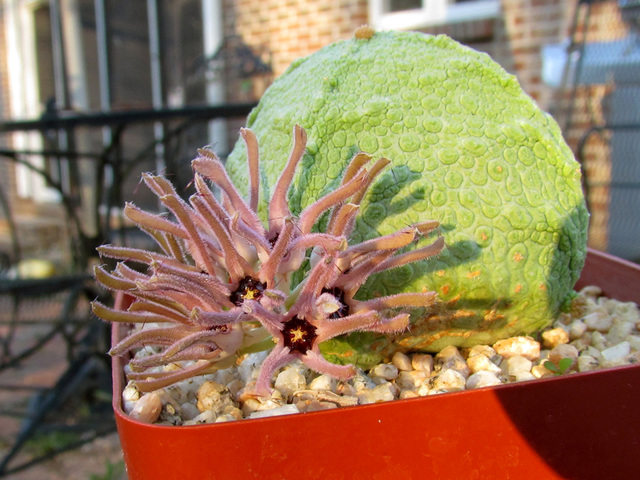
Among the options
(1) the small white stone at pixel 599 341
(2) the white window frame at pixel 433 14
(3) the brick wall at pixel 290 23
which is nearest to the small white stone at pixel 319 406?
(1) the small white stone at pixel 599 341

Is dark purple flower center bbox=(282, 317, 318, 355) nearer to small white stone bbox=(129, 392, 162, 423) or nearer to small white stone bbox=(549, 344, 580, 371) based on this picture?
small white stone bbox=(129, 392, 162, 423)

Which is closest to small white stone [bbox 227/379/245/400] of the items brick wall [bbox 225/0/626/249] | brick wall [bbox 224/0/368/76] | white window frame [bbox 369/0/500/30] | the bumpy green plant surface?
the bumpy green plant surface

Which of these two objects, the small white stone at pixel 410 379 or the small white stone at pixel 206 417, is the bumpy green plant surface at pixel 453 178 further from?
the small white stone at pixel 206 417

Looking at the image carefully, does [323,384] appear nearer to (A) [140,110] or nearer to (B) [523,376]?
(B) [523,376]

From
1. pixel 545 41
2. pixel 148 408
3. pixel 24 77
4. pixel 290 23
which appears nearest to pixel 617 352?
pixel 148 408

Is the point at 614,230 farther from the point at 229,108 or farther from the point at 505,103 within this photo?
the point at 505,103

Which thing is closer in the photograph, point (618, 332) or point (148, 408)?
point (148, 408)

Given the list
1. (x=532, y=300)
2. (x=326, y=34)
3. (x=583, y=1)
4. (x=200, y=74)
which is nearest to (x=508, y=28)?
(x=583, y=1)
